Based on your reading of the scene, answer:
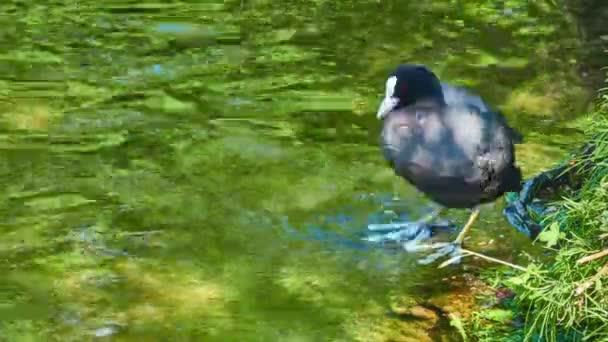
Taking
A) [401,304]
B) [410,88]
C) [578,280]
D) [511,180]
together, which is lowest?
[401,304]

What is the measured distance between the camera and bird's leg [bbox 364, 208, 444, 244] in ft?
17.1

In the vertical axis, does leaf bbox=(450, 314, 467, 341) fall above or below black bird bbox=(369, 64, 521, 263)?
below

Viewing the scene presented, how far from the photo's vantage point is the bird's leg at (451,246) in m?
5.09

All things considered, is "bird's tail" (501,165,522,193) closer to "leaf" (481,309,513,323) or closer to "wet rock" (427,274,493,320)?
"wet rock" (427,274,493,320)

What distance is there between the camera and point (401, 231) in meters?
5.23

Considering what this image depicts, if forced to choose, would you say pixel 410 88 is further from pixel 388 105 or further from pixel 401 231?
pixel 401 231

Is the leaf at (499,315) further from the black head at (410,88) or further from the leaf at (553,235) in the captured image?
the black head at (410,88)

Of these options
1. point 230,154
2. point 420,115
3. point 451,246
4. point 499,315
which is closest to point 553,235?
point 499,315

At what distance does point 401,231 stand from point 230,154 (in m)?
1.37

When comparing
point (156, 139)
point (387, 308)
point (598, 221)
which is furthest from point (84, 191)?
point (598, 221)

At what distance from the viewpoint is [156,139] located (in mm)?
6246

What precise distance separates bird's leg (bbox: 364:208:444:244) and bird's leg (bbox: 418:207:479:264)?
115mm

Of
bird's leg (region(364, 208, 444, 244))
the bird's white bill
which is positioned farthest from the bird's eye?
bird's leg (region(364, 208, 444, 244))

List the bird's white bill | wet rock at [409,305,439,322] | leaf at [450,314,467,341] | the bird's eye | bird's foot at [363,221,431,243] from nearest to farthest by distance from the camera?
leaf at [450,314,467,341] → wet rock at [409,305,439,322] → the bird's eye → bird's foot at [363,221,431,243] → the bird's white bill
